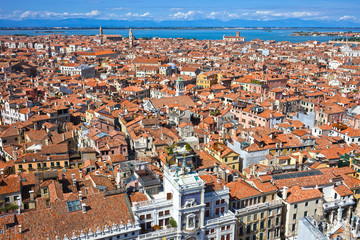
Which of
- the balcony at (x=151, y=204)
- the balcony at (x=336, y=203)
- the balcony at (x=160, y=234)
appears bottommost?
the balcony at (x=336, y=203)

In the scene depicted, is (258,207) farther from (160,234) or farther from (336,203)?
(160,234)

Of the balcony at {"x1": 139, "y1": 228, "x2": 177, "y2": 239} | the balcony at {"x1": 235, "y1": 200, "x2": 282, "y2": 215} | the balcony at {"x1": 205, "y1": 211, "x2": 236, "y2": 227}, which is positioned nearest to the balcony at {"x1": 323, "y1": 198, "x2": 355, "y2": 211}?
the balcony at {"x1": 235, "y1": 200, "x2": 282, "y2": 215}

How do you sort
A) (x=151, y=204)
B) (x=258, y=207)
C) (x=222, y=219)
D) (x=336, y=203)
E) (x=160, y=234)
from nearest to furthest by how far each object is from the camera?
(x=160, y=234) < (x=151, y=204) < (x=222, y=219) < (x=258, y=207) < (x=336, y=203)

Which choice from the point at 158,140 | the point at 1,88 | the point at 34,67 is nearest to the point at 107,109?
the point at 158,140

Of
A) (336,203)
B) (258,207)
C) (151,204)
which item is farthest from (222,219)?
(336,203)

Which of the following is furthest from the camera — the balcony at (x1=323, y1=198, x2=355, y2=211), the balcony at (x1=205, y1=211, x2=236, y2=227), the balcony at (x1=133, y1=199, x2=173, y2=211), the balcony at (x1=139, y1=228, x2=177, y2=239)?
the balcony at (x1=323, y1=198, x2=355, y2=211)

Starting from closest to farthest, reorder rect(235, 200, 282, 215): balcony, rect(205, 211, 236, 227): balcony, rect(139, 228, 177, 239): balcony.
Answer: rect(139, 228, 177, 239): balcony < rect(205, 211, 236, 227): balcony < rect(235, 200, 282, 215): balcony

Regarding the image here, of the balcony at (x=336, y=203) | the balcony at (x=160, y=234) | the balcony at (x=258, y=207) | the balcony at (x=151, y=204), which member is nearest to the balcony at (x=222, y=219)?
the balcony at (x=258, y=207)

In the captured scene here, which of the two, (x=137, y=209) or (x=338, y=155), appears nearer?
(x=137, y=209)

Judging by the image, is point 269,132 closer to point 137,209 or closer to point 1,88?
point 137,209

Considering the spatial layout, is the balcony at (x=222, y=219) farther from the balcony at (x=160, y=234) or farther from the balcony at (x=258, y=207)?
the balcony at (x=160, y=234)

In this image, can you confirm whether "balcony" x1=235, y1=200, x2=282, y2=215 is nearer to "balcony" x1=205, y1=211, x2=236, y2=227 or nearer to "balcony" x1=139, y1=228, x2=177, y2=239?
"balcony" x1=205, y1=211, x2=236, y2=227
